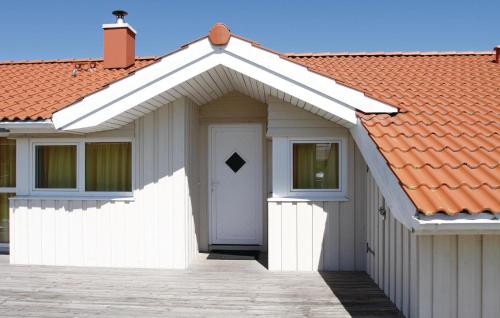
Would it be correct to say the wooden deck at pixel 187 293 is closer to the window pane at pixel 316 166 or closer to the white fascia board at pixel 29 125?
the window pane at pixel 316 166

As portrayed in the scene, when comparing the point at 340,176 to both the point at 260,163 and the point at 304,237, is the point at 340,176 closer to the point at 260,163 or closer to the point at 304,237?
the point at 304,237

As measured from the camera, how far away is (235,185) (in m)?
8.41

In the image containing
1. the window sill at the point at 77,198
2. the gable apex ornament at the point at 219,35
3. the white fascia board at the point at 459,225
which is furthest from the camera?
the window sill at the point at 77,198

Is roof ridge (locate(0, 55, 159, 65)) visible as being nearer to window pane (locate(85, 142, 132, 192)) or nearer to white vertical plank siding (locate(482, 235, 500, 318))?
window pane (locate(85, 142, 132, 192))

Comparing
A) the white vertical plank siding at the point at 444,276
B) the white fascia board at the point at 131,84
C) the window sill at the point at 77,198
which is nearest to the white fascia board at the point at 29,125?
the white fascia board at the point at 131,84

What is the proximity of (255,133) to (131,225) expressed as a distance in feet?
9.58

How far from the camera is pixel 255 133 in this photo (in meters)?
8.31

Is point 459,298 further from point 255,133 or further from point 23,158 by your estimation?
point 23,158

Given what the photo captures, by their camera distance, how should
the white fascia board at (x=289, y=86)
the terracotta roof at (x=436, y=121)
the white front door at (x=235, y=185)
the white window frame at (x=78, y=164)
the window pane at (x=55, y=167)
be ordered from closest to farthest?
the terracotta roof at (x=436, y=121) → the white fascia board at (x=289, y=86) → the white window frame at (x=78, y=164) → the window pane at (x=55, y=167) → the white front door at (x=235, y=185)

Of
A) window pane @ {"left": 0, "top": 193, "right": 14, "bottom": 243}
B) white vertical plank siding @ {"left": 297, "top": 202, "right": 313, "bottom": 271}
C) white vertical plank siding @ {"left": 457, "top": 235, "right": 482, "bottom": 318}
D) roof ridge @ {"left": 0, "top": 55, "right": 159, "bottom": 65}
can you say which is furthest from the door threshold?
white vertical plank siding @ {"left": 457, "top": 235, "right": 482, "bottom": 318}

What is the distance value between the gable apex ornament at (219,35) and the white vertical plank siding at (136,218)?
4.73 ft

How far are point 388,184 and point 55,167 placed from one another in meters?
5.56

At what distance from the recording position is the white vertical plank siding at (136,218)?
6.95m

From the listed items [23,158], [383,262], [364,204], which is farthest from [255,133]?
[23,158]
